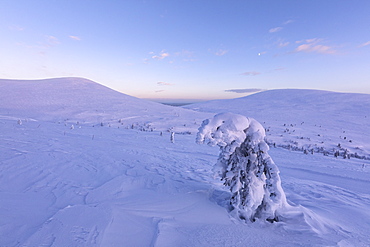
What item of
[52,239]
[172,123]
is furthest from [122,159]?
[172,123]

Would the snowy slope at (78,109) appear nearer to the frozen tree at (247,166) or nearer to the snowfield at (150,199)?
the snowfield at (150,199)

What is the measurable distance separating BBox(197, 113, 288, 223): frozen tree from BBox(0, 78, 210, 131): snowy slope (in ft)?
38.8

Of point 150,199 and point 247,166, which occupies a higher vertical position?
point 247,166

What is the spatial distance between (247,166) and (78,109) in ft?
74.3

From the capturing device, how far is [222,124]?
327 centimetres

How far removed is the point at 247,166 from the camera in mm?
3469

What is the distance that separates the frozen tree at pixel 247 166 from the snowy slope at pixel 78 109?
38.8ft

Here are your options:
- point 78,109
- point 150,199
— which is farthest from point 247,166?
point 78,109

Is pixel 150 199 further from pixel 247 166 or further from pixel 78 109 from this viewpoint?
pixel 78 109

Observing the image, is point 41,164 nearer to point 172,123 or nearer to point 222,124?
point 222,124

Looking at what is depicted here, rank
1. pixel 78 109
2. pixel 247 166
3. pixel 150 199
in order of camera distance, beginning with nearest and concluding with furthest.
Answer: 1. pixel 247 166
2. pixel 150 199
3. pixel 78 109

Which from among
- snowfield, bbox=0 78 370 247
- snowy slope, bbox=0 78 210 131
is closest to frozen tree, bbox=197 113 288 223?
snowfield, bbox=0 78 370 247

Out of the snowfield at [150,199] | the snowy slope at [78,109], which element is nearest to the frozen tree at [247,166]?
the snowfield at [150,199]

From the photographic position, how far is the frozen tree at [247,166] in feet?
10.5
